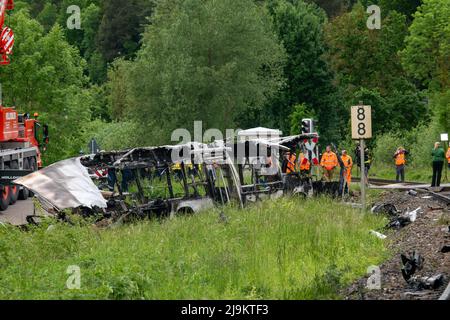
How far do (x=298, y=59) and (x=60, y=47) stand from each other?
23.3m

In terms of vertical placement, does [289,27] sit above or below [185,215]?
above

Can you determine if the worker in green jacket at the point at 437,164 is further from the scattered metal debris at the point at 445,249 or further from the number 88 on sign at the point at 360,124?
the scattered metal debris at the point at 445,249

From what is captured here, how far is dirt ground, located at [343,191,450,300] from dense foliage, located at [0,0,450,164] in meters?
26.4

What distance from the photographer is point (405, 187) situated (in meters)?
35.9

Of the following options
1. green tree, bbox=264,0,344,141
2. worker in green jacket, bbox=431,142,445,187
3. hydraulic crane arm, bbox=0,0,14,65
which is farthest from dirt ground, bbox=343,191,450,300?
green tree, bbox=264,0,344,141

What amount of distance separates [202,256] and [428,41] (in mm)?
60077

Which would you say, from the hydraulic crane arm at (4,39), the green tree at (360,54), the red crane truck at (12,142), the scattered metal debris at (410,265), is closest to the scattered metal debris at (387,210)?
the scattered metal debris at (410,265)

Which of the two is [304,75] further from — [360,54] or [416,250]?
[416,250]

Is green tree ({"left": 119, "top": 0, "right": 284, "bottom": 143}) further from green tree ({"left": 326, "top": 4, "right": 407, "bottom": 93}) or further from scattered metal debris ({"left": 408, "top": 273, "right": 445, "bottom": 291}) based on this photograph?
scattered metal debris ({"left": 408, "top": 273, "right": 445, "bottom": 291})

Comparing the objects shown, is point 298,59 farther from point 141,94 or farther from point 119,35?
point 119,35

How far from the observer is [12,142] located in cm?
3491

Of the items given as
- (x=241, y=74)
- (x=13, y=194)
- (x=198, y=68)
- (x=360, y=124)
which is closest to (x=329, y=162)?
(x=360, y=124)

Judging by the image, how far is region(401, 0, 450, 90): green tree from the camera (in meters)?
71.7
